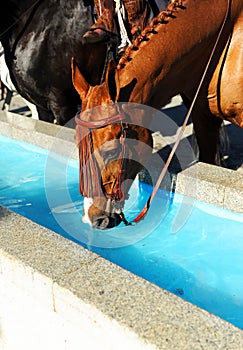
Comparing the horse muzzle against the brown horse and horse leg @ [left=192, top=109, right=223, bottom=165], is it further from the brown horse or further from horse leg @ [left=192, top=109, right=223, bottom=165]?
horse leg @ [left=192, top=109, right=223, bottom=165]

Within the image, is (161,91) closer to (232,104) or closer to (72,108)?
(232,104)

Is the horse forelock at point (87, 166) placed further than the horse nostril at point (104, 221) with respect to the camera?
No

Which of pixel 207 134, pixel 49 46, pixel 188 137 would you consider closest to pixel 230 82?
pixel 207 134

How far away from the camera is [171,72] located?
2732 millimetres

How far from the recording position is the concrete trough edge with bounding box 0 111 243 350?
182cm

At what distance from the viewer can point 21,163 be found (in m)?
5.44

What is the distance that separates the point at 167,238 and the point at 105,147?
5.01ft

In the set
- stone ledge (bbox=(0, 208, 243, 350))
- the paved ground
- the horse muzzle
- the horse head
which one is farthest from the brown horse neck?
the paved ground

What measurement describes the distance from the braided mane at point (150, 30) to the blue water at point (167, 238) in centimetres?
154

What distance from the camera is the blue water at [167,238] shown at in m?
3.07

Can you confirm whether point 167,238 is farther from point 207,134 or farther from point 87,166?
point 87,166

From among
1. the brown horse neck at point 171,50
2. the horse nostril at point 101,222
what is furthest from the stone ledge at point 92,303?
the brown horse neck at point 171,50

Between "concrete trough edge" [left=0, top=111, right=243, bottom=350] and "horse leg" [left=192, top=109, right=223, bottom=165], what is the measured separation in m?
1.88

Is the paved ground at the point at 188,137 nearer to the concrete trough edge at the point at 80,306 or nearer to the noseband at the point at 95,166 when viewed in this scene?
the noseband at the point at 95,166
